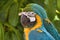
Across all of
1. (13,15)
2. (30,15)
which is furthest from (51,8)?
(30,15)

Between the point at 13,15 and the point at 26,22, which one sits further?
the point at 13,15

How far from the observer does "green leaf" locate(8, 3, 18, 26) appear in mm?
1232

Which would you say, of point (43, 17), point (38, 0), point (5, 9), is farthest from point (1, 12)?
point (43, 17)

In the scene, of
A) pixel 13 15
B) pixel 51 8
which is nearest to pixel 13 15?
pixel 13 15

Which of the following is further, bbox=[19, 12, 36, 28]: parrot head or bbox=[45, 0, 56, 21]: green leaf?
bbox=[45, 0, 56, 21]: green leaf

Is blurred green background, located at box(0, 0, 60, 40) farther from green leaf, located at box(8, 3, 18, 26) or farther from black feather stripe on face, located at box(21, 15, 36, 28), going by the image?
black feather stripe on face, located at box(21, 15, 36, 28)

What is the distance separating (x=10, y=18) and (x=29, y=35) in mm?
593

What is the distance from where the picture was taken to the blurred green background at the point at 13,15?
122cm

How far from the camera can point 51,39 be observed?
67 centimetres

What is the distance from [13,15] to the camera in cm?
125

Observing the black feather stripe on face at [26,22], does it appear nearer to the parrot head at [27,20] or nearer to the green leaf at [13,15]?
the parrot head at [27,20]

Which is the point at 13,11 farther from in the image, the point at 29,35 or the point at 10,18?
the point at 29,35

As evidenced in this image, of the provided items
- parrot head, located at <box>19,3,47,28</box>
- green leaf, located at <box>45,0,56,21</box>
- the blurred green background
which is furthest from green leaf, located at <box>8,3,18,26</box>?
parrot head, located at <box>19,3,47,28</box>

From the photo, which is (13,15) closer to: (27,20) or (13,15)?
(13,15)
